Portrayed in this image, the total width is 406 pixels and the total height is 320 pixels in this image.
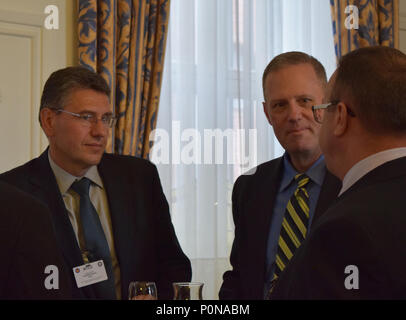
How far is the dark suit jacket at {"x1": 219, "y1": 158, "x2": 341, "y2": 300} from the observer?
245 cm

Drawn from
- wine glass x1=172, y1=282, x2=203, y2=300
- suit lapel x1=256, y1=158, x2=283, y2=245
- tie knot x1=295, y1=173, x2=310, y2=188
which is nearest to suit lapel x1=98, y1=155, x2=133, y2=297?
suit lapel x1=256, y1=158, x2=283, y2=245

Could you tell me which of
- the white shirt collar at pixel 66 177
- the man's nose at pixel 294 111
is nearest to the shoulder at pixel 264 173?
the man's nose at pixel 294 111

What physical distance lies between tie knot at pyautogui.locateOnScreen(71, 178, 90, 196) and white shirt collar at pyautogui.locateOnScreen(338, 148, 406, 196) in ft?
4.60

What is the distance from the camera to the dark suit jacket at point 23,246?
1.49 metres

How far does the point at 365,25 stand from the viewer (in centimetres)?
504

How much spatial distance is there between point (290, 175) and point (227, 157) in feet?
6.75

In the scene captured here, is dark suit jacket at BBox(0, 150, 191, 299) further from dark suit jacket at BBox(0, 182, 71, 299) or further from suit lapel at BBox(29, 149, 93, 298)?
dark suit jacket at BBox(0, 182, 71, 299)

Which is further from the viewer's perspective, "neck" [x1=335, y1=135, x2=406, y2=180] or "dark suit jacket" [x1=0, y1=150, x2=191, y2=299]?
"dark suit jacket" [x1=0, y1=150, x2=191, y2=299]

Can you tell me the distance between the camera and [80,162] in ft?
8.70

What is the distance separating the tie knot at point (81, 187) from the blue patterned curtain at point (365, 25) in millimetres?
3069

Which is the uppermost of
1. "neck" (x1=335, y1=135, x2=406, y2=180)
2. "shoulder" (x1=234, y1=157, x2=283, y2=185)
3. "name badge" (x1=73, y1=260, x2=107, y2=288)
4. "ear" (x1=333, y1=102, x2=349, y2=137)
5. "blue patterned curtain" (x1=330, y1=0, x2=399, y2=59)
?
"blue patterned curtain" (x1=330, y1=0, x2=399, y2=59)

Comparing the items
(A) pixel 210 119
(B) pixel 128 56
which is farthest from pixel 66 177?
(A) pixel 210 119

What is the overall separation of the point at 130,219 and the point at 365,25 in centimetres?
327
